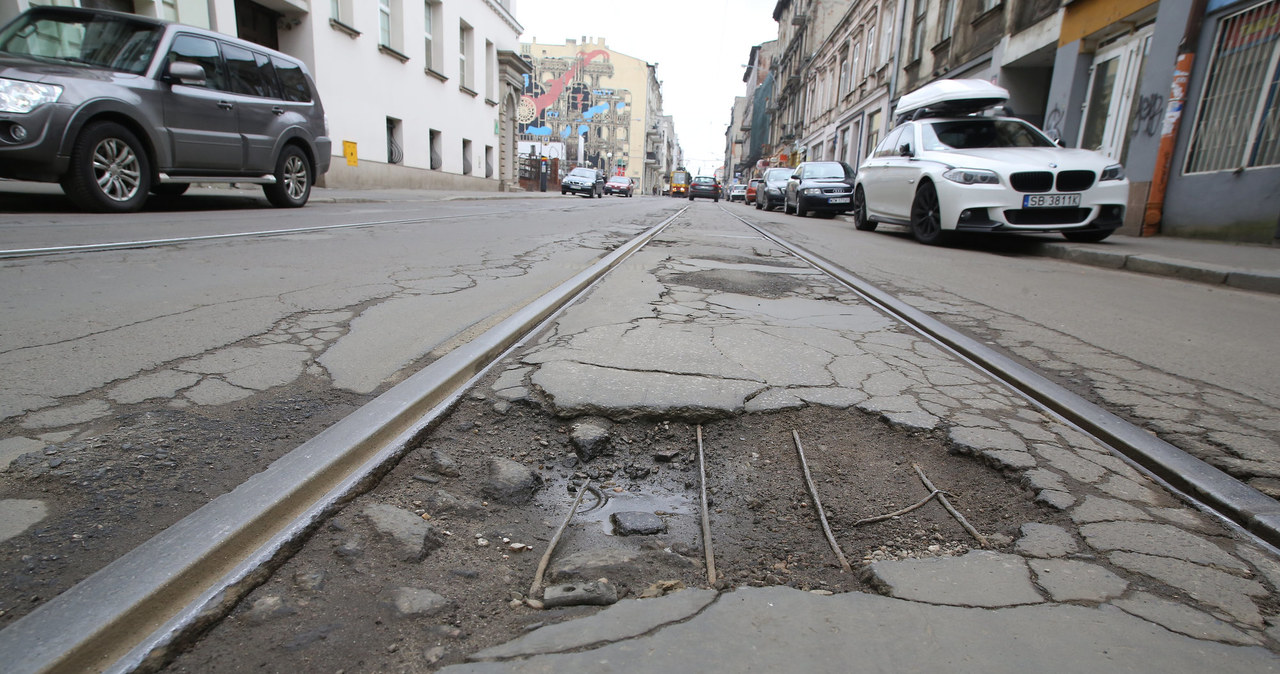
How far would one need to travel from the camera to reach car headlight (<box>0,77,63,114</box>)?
6029mm

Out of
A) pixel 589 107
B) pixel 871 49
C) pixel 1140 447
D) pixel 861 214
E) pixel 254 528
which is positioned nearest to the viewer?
pixel 254 528

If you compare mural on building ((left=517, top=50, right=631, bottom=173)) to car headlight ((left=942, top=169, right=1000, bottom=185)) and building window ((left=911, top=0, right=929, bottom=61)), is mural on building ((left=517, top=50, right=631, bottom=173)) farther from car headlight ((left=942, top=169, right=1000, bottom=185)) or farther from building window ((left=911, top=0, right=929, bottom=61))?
car headlight ((left=942, top=169, right=1000, bottom=185))

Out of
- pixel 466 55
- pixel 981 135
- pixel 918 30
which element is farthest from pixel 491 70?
pixel 981 135

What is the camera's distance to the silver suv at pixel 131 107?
20.4 ft

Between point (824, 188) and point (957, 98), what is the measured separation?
6.28 m

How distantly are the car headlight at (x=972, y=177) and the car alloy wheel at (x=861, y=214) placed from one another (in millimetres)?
3172

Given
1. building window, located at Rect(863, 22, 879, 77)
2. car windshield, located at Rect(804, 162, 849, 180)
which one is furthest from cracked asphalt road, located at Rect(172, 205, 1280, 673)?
building window, located at Rect(863, 22, 879, 77)

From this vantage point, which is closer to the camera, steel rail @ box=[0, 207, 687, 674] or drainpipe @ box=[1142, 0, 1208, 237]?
steel rail @ box=[0, 207, 687, 674]

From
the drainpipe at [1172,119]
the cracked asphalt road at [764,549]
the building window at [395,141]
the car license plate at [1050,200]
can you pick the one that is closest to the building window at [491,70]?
the building window at [395,141]

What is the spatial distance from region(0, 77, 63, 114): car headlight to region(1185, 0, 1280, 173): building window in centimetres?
1319

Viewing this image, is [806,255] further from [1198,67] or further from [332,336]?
[1198,67]

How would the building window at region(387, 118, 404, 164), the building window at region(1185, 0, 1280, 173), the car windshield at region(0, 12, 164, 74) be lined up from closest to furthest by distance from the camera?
the car windshield at region(0, 12, 164, 74) < the building window at region(1185, 0, 1280, 173) < the building window at region(387, 118, 404, 164)

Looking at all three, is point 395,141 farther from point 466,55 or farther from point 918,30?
point 918,30

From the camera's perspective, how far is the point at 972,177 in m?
7.97
